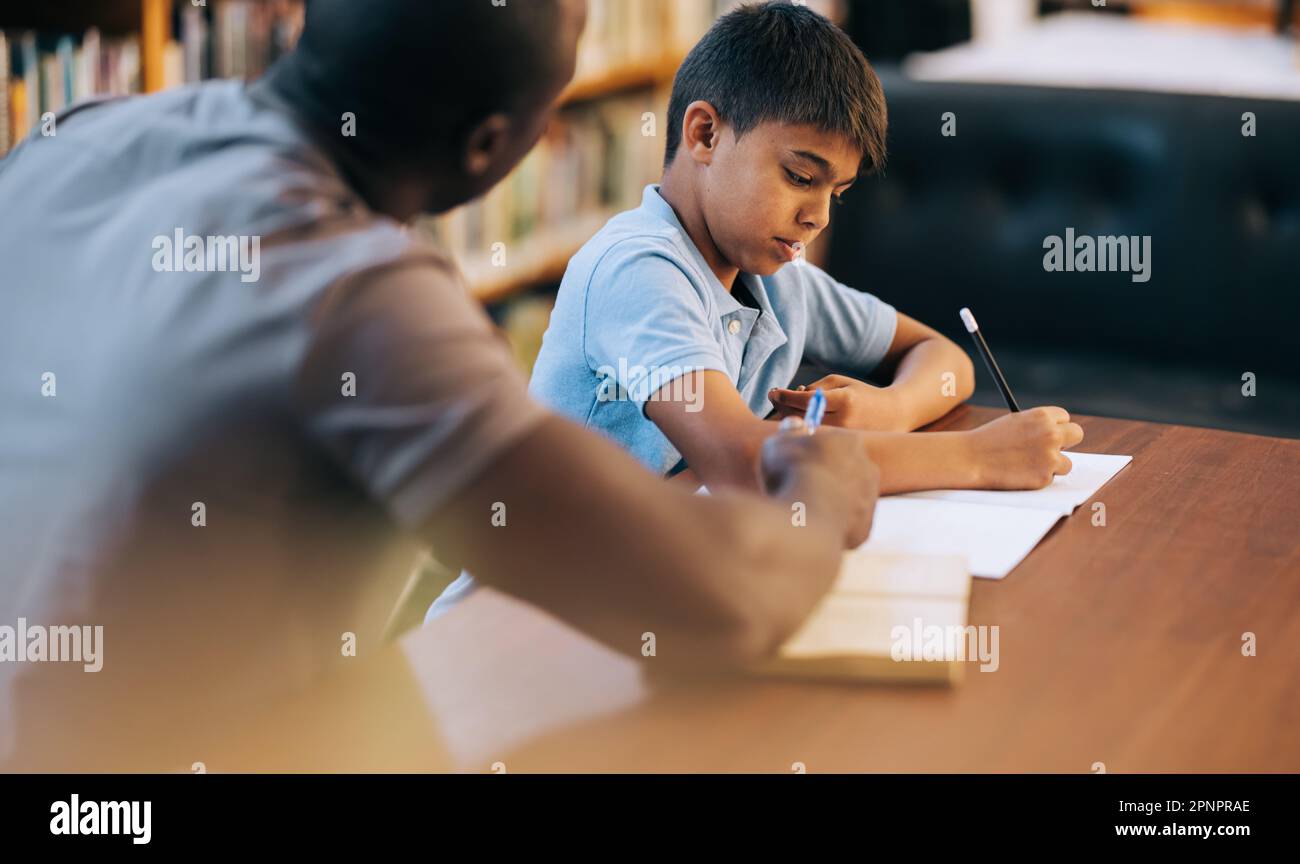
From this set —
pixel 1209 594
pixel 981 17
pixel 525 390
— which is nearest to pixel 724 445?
pixel 1209 594

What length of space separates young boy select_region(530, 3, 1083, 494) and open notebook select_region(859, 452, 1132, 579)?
0.07 ft

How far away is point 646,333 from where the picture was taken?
135 cm

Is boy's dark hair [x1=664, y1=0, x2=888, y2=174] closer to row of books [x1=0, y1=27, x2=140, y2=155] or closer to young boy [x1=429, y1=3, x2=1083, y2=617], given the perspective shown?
young boy [x1=429, y1=3, x2=1083, y2=617]

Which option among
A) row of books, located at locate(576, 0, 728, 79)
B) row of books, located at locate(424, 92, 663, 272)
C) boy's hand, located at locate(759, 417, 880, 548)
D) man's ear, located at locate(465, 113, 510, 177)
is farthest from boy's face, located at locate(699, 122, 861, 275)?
row of books, located at locate(576, 0, 728, 79)

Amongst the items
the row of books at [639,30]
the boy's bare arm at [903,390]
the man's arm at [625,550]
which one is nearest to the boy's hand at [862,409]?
the boy's bare arm at [903,390]

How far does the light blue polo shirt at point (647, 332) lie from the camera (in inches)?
53.1

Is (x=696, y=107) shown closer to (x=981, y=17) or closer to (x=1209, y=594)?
(x=1209, y=594)

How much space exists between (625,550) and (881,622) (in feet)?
0.78

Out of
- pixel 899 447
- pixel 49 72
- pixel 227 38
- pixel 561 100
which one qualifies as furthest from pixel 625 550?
pixel 227 38

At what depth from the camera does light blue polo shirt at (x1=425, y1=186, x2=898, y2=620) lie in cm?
135

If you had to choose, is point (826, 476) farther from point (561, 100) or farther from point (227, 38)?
point (227, 38)

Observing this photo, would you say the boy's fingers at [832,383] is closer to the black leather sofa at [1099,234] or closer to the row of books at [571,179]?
the black leather sofa at [1099,234]
